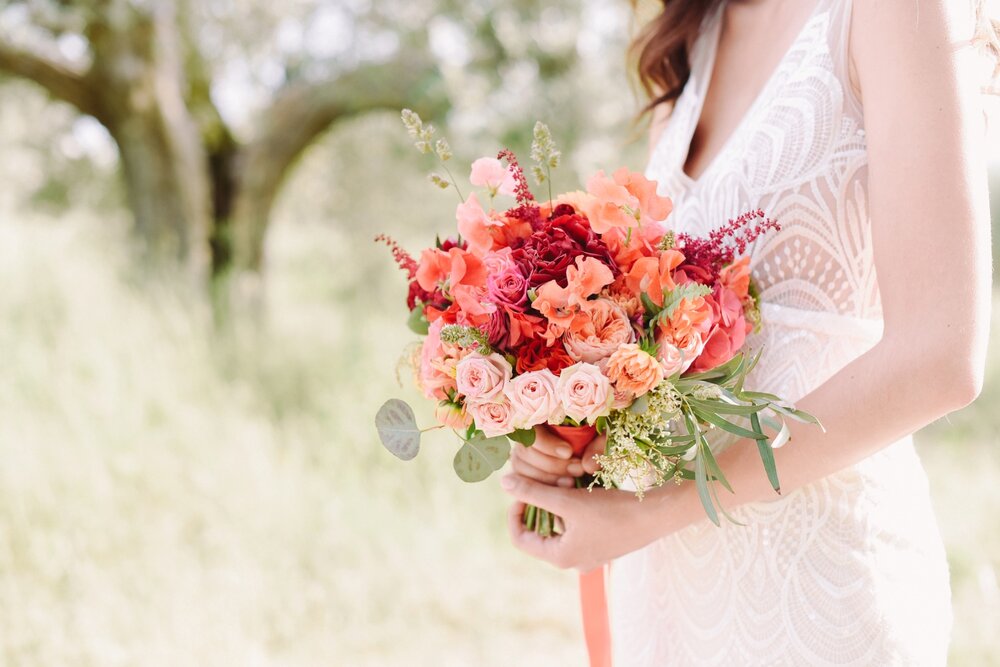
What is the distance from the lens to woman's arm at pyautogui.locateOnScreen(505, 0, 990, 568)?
1.14 meters

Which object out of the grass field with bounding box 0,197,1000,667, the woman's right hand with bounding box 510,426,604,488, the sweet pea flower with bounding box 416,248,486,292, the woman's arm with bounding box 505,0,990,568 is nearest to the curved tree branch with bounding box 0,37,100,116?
the grass field with bounding box 0,197,1000,667

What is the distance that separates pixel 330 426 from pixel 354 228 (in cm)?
549

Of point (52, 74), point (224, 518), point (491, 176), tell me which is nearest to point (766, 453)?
point (491, 176)

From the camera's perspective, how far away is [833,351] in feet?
4.72

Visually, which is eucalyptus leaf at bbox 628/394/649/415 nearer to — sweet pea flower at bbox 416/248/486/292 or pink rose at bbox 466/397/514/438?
pink rose at bbox 466/397/514/438

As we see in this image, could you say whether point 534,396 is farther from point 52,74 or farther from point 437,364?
point 52,74

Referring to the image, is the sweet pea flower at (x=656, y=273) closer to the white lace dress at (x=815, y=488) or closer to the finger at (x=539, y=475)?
the white lace dress at (x=815, y=488)

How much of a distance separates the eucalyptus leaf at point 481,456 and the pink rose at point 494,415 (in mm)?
66

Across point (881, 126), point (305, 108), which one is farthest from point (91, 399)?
Answer: point (881, 126)

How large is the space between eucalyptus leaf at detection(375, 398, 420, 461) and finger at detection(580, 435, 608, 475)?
305 millimetres

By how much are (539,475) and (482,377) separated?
38cm

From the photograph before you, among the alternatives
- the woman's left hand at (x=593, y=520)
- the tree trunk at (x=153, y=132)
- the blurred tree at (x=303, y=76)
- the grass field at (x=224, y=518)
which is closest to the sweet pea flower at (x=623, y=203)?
the woman's left hand at (x=593, y=520)

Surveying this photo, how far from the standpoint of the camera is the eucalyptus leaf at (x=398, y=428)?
1332mm

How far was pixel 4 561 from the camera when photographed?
3826mm
